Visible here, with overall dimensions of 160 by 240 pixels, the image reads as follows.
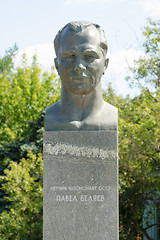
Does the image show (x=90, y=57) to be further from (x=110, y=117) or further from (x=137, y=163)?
(x=137, y=163)

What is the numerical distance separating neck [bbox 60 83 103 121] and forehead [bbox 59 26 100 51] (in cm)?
58

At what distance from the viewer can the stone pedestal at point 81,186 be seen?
18.4 feet

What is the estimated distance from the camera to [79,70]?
219 inches

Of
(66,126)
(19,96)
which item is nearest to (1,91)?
(19,96)

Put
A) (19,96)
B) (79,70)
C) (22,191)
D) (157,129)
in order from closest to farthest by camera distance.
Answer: (79,70), (157,129), (22,191), (19,96)

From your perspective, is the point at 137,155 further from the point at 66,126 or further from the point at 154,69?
the point at 66,126

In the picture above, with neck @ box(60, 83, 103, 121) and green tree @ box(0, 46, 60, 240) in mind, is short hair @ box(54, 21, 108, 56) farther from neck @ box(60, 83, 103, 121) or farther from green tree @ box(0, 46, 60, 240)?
green tree @ box(0, 46, 60, 240)

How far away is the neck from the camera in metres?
5.93

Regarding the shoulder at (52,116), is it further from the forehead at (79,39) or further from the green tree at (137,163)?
the green tree at (137,163)

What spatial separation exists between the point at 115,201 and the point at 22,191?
743cm

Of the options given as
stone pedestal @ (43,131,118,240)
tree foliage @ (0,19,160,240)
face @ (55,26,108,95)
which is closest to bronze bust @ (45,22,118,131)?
face @ (55,26,108,95)

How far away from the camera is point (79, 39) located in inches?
221

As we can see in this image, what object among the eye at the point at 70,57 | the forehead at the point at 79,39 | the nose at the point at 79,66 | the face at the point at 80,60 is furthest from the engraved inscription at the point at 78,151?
the forehead at the point at 79,39

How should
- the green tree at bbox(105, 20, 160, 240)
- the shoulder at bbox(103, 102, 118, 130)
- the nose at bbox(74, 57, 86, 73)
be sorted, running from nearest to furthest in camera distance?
the nose at bbox(74, 57, 86, 73) → the shoulder at bbox(103, 102, 118, 130) → the green tree at bbox(105, 20, 160, 240)
